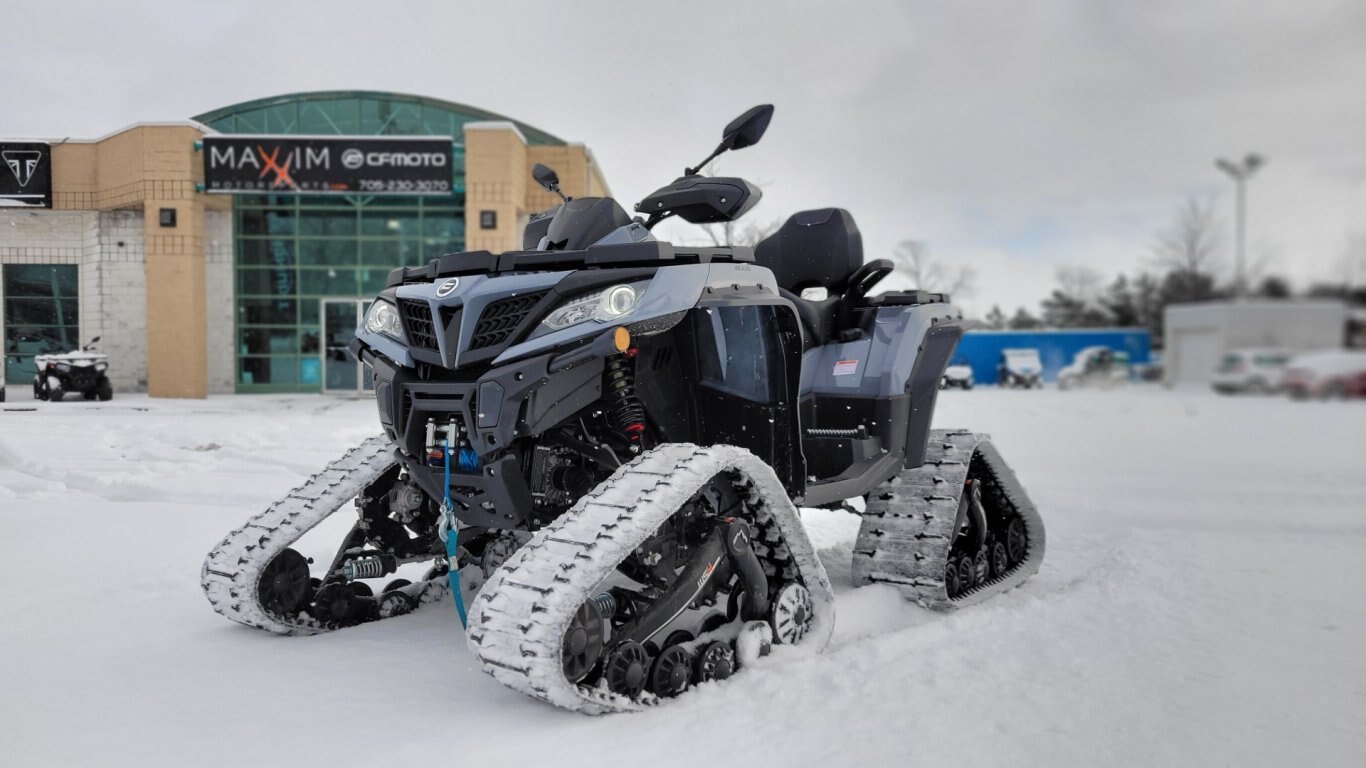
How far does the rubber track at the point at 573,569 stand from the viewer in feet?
7.08

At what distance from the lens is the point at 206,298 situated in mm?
6340

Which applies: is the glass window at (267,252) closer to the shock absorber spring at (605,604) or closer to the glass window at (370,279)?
the glass window at (370,279)

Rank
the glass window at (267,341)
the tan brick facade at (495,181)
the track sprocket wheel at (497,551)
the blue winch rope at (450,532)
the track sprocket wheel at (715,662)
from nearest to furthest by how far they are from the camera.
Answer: the track sprocket wheel at (715,662) < the blue winch rope at (450,532) < the track sprocket wheel at (497,551) < the glass window at (267,341) < the tan brick facade at (495,181)

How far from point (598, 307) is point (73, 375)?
3.35 metres

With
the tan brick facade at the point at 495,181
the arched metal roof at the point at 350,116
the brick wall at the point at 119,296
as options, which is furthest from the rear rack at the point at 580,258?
the tan brick facade at the point at 495,181

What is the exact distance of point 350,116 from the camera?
8.55m

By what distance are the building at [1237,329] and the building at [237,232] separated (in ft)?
9.30

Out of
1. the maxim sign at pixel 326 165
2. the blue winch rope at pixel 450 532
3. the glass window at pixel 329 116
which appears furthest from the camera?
the glass window at pixel 329 116

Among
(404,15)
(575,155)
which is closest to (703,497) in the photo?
(404,15)

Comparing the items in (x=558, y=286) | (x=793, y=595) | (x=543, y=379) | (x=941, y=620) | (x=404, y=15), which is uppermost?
(x=404, y=15)

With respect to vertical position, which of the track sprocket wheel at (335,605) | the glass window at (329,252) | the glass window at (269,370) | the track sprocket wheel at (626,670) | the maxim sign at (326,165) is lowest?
the track sprocket wheel at (335,605)

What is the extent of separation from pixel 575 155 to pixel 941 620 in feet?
19.5

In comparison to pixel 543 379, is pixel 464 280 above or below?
above

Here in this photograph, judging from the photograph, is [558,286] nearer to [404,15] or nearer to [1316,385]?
[1316,385]
